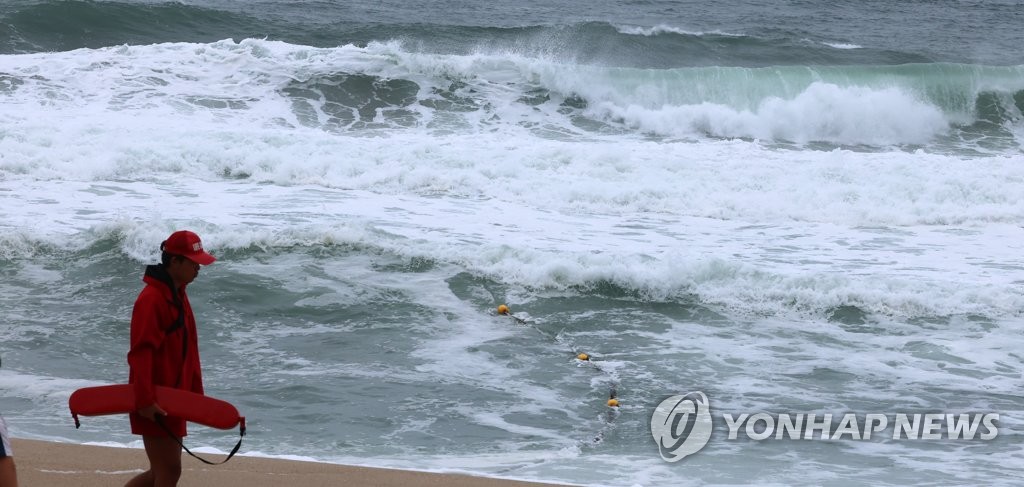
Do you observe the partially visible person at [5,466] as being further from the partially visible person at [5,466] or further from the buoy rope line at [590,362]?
the buoy rope line at [590,362]

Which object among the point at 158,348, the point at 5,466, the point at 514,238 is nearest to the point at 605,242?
the point at 514,238

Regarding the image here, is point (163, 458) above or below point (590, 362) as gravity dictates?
above

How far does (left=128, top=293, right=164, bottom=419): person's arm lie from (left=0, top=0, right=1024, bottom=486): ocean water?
215 cm

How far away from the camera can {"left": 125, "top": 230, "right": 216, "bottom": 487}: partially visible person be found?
3.92 metres

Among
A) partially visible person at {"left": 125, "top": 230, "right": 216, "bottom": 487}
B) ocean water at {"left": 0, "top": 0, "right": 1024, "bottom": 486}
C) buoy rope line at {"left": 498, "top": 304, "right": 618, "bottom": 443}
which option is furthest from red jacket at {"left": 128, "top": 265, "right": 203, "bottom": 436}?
buoy rope line at {"left": 498, "top": 304, "right": 618, "bottom": 443}

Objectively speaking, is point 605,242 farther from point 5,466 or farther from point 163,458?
point 5,466

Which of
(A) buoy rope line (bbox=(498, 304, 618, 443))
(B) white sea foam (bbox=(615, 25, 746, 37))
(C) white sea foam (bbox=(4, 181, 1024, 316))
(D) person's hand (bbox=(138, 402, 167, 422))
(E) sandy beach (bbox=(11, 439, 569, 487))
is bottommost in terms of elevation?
(A) buoy rope line (bbox=(498, 304, 618, 443))

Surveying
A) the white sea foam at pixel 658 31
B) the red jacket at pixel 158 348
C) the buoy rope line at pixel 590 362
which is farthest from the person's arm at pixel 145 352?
the white sea foam at pixel 658 31

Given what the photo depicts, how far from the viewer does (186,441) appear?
6.21m

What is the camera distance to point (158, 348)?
3.98m

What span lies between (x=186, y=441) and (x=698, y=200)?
345 inches

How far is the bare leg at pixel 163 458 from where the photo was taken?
410cm

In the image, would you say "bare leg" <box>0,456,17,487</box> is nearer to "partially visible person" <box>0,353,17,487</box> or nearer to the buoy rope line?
"partially visible person" <box>0,353,17,487</box>

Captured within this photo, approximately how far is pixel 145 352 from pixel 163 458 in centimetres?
46
